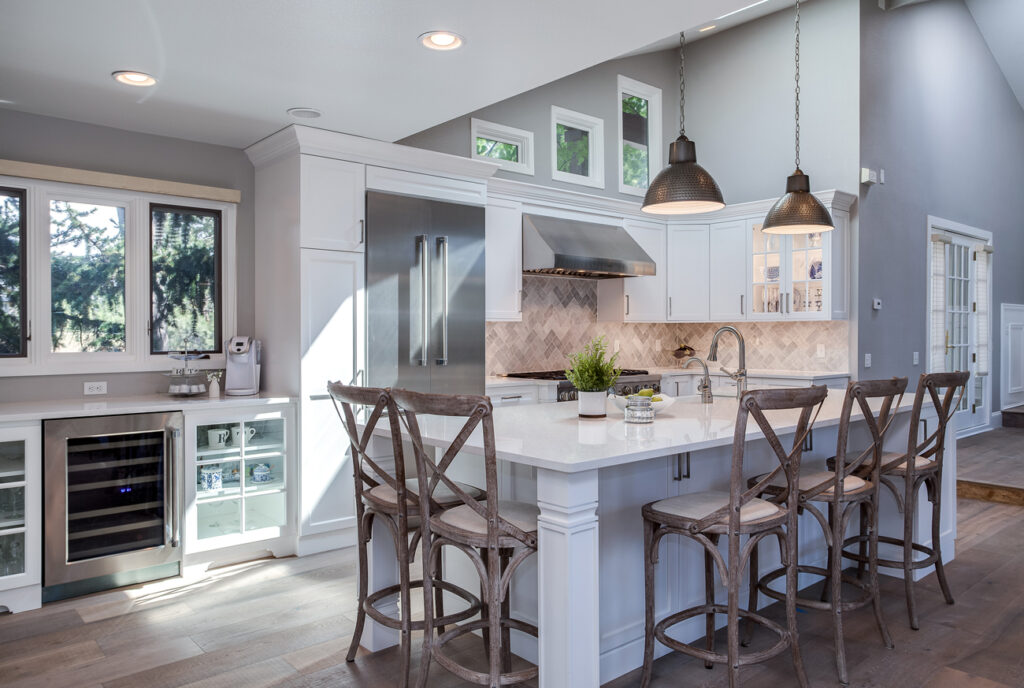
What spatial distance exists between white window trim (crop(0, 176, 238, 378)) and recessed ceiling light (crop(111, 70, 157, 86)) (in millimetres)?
864

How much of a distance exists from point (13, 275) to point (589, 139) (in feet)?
14.4

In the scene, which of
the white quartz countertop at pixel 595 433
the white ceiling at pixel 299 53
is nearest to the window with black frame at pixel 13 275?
the white ceiling at pixel 299 53

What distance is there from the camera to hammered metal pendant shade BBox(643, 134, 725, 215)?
3193mm

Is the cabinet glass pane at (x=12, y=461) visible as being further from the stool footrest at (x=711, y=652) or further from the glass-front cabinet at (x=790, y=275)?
the glass-front cabinet at (x=790, y=275)

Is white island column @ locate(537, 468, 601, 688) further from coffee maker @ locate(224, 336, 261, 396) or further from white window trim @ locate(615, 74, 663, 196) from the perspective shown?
white window trim @ locate(615, 74, 663, 196)

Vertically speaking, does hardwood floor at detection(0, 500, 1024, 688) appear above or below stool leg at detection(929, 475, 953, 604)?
below

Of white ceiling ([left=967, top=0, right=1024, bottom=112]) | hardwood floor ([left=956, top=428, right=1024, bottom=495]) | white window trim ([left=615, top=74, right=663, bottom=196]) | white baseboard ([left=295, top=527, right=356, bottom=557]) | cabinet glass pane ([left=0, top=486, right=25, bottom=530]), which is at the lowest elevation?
white baseboard ([left=295, top=527, right=356, bottom=557])

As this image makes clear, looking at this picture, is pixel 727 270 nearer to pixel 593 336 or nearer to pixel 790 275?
pixel 790 275

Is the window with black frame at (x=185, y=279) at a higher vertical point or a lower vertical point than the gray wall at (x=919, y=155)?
lower

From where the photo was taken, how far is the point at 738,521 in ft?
7.04

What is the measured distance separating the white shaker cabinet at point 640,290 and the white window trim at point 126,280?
3.19 m

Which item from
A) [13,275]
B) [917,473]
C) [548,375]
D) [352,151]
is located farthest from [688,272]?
[13,275]

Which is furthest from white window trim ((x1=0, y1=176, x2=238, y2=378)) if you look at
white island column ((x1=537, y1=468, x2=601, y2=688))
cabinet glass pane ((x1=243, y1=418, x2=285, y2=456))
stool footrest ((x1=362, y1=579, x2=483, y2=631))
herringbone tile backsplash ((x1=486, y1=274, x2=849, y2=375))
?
white island column ((x1=537, y1=468, x2=601, y2=688))

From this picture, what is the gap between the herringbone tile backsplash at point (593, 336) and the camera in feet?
18.6
